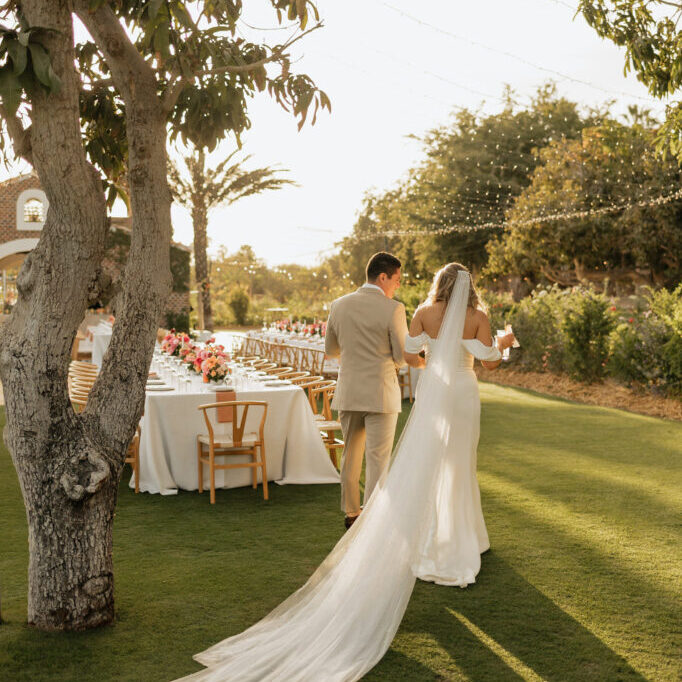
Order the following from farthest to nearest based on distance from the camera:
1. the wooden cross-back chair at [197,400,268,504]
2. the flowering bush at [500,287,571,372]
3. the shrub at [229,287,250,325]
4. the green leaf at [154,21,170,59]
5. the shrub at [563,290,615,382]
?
the shrub at [229,287,250,325] < the flowering bush at [500,287,571,372] < the shrub at [563,290,615,382] < the wooden cross-back chair at [197,400,268,504] < the green leaf at [154,21,170,59]

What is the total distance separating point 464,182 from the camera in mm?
30078

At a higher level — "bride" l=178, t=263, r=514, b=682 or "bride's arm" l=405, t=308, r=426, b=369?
"bride's arm" l=405, t=308, r=426, b=369

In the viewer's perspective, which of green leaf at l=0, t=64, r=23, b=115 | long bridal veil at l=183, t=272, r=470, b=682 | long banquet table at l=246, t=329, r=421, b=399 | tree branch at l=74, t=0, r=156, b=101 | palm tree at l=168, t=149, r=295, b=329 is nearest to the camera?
green leaf at l=0, t=64, r=23, b=115

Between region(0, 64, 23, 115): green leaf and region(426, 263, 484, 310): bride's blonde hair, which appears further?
region(426, 263, 484, 310): bride's blonde hair

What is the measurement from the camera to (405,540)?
12.6 feet

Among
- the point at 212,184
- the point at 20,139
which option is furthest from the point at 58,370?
the point at 212,184

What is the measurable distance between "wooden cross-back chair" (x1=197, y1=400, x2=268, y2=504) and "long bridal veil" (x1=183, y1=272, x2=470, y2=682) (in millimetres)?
2296

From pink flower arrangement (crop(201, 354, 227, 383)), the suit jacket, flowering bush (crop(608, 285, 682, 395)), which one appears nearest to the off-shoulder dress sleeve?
the suit jacket

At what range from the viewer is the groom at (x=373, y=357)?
5.07 m

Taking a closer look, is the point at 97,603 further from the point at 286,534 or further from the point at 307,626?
the point at 286,534

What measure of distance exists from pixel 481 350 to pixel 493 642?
1.63m

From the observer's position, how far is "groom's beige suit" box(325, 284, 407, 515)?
16.6ft

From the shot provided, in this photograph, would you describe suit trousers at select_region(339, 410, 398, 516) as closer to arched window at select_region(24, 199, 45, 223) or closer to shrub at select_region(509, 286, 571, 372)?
shrub at select_region(509, 286, 571, 372)

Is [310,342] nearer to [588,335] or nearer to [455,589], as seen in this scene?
[588,335]
